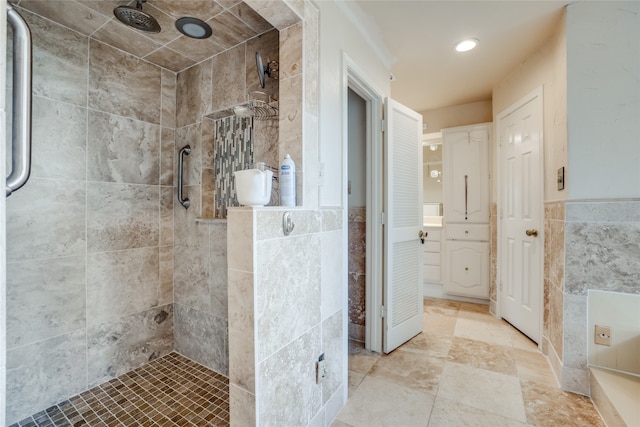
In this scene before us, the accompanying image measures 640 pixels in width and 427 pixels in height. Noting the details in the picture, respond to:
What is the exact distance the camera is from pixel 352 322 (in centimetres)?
255

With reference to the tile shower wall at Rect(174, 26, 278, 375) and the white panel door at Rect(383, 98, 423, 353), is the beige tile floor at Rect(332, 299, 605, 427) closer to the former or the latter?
the white panel door at Rect(383, 98, 423, 353)

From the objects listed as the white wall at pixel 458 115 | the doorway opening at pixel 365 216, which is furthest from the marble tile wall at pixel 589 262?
the white wall at pixel 458 115

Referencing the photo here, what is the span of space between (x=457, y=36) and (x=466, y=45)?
0.17 m

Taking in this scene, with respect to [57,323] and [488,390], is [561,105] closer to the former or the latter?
[488,390]

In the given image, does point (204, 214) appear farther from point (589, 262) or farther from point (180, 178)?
point (589, 262)

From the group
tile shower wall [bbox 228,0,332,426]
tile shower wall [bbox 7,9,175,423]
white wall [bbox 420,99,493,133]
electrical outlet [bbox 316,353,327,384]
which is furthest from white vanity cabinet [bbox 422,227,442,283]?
tile shower wall [bbox 7,9,175,423]

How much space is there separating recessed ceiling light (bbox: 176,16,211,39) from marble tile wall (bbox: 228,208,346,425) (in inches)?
50.7

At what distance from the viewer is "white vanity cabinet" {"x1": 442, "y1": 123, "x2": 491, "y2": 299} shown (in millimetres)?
3367

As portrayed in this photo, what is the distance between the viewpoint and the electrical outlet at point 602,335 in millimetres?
1720

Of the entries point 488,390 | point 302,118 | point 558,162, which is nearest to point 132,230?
point 302,118

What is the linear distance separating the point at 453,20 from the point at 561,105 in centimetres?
94

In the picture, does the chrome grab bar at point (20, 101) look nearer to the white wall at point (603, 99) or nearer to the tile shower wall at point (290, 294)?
the tile shower wall at point (290, 294)

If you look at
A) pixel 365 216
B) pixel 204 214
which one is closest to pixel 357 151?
pixel 365 216

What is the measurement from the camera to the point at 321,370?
1453 mm
